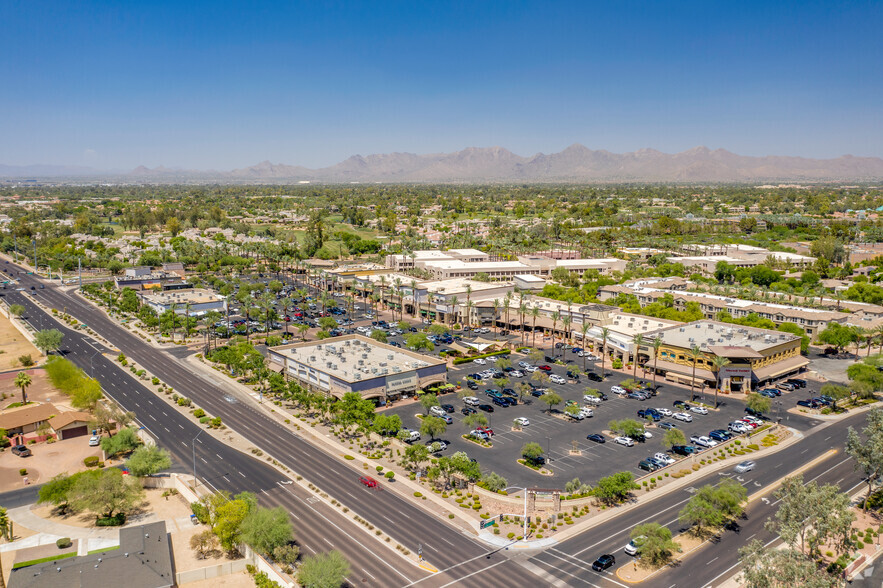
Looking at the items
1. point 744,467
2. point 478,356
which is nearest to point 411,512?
point 744,467

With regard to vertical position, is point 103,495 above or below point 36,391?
above

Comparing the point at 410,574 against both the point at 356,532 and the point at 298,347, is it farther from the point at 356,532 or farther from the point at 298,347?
the point at 298,347

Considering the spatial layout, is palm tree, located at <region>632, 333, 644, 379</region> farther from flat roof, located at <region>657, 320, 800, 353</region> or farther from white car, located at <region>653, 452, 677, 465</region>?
white car, located at <region>653, 452, 677, 465</region>

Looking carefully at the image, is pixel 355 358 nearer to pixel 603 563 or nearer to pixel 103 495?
pixel 103 495

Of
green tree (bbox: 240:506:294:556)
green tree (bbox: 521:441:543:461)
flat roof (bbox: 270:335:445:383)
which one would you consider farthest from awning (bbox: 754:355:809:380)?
green tree (bbox: 240:506:294:556)

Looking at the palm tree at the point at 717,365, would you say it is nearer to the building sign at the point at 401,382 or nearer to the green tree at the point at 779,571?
the building sign at the point at 401,382

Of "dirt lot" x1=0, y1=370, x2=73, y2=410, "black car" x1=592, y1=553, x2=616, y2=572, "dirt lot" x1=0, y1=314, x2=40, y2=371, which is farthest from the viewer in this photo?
"dirt lot" x1=0, y1=314, x2=40, y2=371

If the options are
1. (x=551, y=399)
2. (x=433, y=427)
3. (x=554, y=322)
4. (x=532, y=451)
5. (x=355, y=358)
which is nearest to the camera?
(x=532, y=451)
